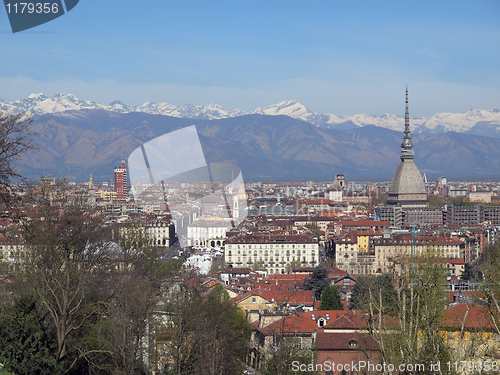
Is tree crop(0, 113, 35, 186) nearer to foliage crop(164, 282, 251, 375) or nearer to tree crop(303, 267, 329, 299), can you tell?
foliage crop(164, 282, 251, 375)

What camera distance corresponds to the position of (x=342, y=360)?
37.2 feet

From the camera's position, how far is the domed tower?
205 feet

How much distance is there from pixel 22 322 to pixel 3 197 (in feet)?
7.86

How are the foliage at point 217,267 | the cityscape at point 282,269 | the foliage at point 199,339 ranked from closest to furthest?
the cityscape at point 282,269 < the foliage at point 199,339 < the foliage at point 217,267

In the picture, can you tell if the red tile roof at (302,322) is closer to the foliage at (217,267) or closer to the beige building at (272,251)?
the foliage at (217,267)

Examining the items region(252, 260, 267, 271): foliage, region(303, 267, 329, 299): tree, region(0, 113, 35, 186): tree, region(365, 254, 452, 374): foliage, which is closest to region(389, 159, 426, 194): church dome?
region(252, 260, 267, 271): foliage

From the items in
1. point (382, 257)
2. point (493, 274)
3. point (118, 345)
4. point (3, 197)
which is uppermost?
point (3, 197)

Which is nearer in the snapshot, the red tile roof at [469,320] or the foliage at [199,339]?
the red tile roof at [469,320]

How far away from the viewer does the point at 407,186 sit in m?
63.1

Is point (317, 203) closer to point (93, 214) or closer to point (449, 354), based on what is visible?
point (93, 214)

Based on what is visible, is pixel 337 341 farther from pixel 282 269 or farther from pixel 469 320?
pixel 282 269

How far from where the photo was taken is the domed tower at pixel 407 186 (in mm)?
62378

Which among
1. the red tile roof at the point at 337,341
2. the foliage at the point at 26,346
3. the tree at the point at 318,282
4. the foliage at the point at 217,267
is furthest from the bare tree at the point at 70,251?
the foliage at the point at 217,267

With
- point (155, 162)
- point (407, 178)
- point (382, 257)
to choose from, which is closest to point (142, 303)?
point (155, 162)
